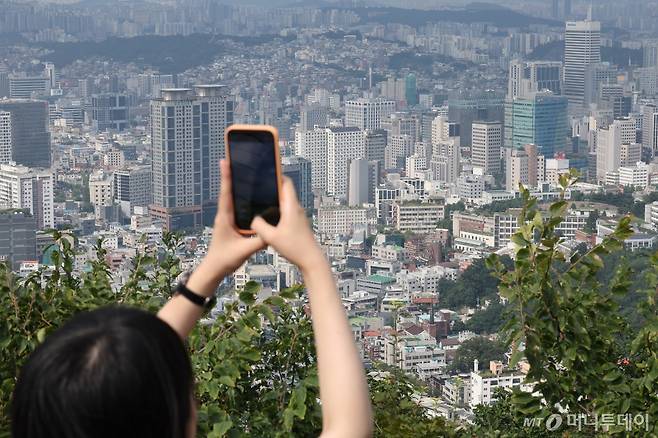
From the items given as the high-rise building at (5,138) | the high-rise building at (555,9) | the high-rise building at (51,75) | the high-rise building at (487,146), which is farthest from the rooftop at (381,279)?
the high-rise building at (555,9)

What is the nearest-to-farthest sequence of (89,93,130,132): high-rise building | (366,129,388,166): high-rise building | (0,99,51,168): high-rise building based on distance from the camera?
(0,99,51,168): high-rise building < (366,129,388,166): high-rise building < (89,93,130,132): high-rise building

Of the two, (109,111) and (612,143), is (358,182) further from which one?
(109,111)

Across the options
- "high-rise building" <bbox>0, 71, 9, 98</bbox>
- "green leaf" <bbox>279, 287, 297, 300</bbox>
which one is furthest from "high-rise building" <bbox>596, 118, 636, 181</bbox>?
"green leaf" <bbox>279, 287, 297, 300</bbox>

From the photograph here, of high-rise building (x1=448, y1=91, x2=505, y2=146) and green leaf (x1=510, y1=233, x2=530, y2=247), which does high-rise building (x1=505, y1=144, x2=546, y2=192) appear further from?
green leaf (x1=510, y1=233, x2=530, y2=247)

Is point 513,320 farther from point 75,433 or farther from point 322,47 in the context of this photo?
point 322,47

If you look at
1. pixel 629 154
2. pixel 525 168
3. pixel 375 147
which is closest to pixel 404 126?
pixel 375 147

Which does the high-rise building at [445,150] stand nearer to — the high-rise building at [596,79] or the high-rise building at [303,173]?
the high-rise building at [303,173]

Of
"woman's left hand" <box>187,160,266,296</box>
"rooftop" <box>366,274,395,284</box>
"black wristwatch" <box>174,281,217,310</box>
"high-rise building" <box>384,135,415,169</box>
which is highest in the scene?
"woman's left hand" <box>187,160,266,296</box>
